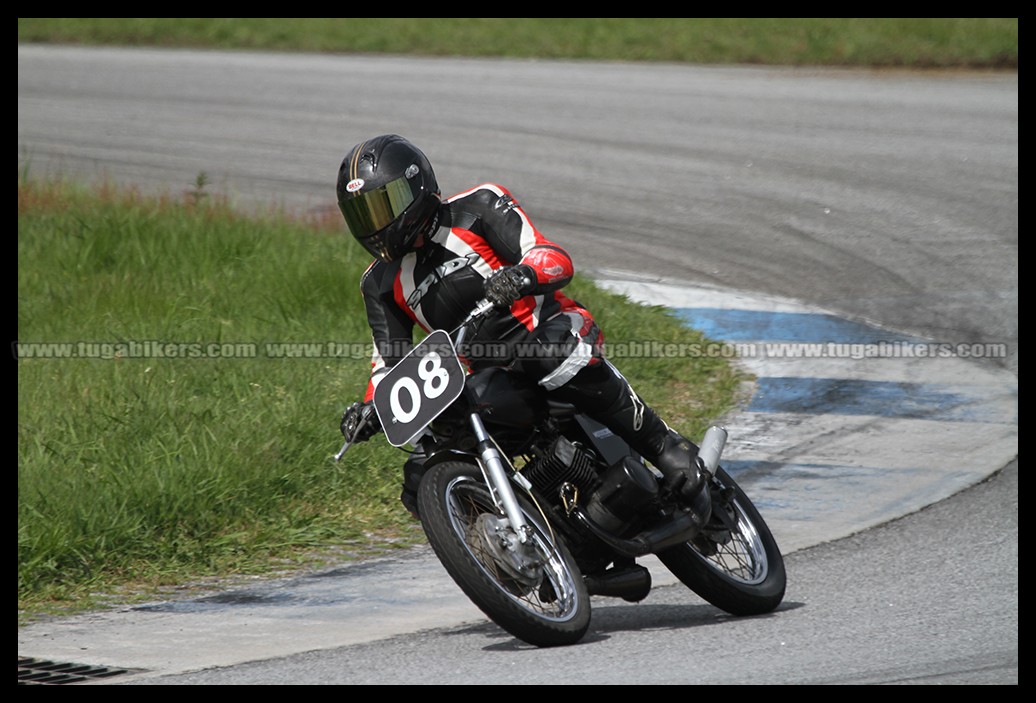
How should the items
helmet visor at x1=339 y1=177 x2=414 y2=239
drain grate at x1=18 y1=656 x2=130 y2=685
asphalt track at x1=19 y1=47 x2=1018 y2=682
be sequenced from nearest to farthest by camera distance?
drain grate at x1=18 y1=656 x2=130 y2=685 < helmet visor at x1=339 y1=177 x2=414 y2=239 < asphalt track at x1=19 y1=47 x2=1018 y2=682

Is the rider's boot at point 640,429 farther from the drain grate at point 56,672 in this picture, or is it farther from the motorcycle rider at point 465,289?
the drain grate at point 56,672

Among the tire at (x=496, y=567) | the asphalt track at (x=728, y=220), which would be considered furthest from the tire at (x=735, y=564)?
the tire at (x=496, y=567)

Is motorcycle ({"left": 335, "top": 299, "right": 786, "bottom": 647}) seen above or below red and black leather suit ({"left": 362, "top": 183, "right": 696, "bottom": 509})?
below

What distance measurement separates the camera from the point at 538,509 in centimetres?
505

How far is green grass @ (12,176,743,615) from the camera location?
6.48m

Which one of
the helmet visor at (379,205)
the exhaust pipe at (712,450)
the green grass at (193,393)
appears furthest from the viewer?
the green grass at (193,393)

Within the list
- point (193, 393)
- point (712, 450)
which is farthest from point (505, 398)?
point (193, 393)

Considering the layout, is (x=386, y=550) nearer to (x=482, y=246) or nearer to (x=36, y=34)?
(x=482, y=246)

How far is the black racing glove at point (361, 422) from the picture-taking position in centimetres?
512

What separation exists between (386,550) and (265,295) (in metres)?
3.70

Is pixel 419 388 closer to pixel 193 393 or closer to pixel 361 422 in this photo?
pixel 361 422

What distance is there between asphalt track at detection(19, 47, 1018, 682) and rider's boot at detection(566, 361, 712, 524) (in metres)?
0.71

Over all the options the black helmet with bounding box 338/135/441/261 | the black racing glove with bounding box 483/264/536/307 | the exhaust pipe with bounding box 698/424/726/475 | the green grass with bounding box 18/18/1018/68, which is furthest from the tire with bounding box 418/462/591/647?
the green grass with bounding box 18/18/1018/68

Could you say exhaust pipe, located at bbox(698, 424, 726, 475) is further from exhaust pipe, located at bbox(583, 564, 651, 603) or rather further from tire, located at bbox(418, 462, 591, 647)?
tire, located at bbox(418, 462, 591, 647)
